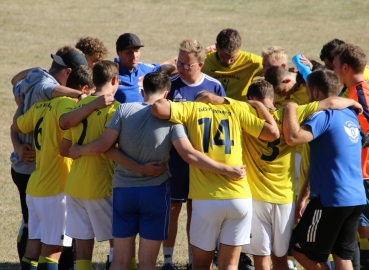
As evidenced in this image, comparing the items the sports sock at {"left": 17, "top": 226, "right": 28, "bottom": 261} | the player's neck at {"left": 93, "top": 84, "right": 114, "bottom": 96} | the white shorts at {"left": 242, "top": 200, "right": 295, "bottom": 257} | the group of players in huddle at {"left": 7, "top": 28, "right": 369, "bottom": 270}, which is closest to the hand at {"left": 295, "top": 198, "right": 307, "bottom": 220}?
the group of players in huddle at {"left": 7, "top": 28, "right": 369, "bottom": 270}

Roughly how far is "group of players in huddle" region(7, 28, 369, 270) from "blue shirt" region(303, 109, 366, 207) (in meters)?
0.01

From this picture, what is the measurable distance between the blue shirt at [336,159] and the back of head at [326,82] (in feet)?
0.80

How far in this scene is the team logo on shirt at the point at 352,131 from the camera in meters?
6.70

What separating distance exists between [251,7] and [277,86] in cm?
2193

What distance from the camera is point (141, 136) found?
21.7ft

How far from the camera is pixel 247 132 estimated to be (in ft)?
22.0

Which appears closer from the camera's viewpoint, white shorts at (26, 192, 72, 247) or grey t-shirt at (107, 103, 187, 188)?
grey t-shirt at (107, 103, 187, 188)

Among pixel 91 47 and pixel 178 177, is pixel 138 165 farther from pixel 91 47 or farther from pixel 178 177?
pixel 91 47

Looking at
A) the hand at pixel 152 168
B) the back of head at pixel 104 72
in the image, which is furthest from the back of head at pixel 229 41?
the hand at pixel 152 168

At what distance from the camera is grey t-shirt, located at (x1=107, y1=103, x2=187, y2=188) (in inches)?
259

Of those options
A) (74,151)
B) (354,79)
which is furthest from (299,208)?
(74,151)

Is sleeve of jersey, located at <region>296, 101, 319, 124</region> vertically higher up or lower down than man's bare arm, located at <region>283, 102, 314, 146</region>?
higher up

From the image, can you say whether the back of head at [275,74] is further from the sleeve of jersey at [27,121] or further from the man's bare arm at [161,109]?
the sleeve of jersey at [27,121]

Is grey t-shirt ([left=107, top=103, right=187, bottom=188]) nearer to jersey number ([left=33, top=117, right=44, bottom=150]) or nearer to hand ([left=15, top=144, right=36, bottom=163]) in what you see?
jersey number ([left=33, top=117, right=44, bottom=150])
